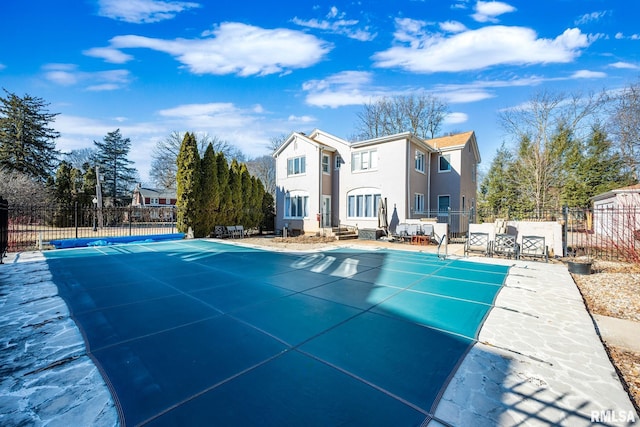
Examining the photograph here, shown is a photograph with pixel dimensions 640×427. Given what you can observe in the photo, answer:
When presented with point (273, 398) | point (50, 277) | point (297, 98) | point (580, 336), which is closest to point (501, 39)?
point (297, 98)

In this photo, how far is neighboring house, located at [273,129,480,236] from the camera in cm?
1691

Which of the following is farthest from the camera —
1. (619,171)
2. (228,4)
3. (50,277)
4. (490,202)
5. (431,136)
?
(431,136)

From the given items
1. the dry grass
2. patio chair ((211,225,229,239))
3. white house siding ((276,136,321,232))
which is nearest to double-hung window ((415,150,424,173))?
white house siding ((276,136,321,232))

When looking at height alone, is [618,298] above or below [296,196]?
below

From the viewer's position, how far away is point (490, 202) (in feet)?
90.2

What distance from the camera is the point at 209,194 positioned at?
17344 mm

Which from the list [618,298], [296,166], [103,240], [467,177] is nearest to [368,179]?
[296,166]

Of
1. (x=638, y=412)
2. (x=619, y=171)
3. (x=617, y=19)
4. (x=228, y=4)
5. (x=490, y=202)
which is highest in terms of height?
(x=617, y=19)

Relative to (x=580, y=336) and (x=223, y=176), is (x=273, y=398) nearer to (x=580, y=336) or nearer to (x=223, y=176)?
(x=580, y=336)

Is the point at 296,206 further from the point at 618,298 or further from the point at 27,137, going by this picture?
the point at 27,137

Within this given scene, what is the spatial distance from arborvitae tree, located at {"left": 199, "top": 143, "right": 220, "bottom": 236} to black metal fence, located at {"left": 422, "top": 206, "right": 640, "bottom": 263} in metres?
13.6

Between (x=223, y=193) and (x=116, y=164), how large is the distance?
3465 cm

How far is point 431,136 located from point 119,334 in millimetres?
31607

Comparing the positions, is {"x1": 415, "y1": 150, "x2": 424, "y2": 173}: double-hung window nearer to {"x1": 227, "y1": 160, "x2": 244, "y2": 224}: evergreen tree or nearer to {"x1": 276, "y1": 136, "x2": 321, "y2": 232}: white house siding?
{"x1": 276, "y1": 136, "x2": 321, "y2": 232}: white house siding
